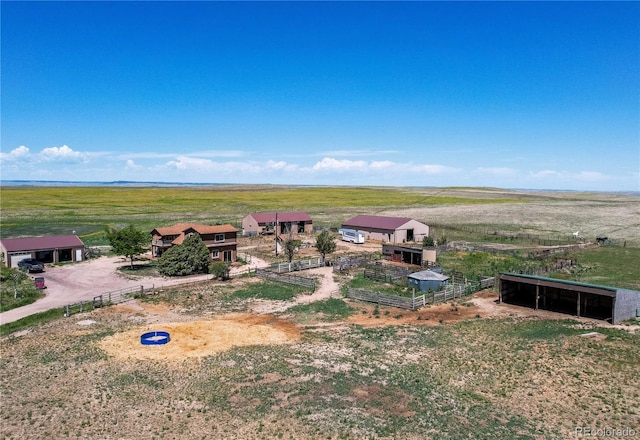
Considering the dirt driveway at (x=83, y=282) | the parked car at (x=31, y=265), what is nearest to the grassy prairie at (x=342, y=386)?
the dirt driveway at (x=83, y=282)

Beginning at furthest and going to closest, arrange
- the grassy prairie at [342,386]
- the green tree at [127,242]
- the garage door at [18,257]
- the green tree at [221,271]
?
1. the garage door at [18,257]
2. the green tree at [127,242]
3. the green tree at [221,271]
4. the grassy prairie at [342,386]

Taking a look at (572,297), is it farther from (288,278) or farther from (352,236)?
(352,236)

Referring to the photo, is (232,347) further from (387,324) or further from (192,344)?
(387,324)

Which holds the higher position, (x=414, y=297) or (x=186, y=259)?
(x=186, y=259)

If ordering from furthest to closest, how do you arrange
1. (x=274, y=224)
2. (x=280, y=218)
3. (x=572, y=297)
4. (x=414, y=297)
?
1. (x=280, y=218)
2. (x=274, y=224)
3. (x=414, y=297)
4. (x=572, y=297)

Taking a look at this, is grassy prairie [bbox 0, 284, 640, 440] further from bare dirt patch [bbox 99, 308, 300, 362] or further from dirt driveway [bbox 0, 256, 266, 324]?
dirt driveway [bbox 0, 256, 266, 324]

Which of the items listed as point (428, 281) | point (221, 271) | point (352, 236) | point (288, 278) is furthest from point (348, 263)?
point (352, 236)

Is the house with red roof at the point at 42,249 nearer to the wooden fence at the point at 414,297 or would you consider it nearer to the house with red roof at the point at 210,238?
the house with red roof at the point at 210,238
